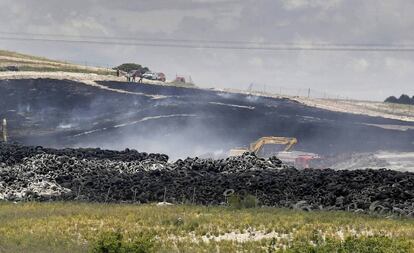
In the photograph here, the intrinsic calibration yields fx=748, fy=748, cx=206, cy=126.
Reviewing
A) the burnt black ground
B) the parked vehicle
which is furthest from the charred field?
the parked vehicle

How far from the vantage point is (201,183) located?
1628 inches

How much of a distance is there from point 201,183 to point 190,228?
12.2 metres

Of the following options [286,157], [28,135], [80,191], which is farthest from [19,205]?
[28,135]

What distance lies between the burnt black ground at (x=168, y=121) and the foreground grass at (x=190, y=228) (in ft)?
163

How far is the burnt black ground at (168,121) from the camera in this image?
8475 cm

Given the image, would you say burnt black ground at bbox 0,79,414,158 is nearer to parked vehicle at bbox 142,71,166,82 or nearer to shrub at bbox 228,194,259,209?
parked vehicle at bbox 142,71,166,82

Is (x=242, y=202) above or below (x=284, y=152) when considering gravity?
above

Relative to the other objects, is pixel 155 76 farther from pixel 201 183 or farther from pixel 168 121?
pixel 201 183

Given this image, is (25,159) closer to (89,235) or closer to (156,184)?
Answer: (156,184)

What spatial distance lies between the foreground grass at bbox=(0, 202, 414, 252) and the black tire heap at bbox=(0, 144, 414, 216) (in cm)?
392

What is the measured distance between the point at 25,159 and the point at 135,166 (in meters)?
7.58

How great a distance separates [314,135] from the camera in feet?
290

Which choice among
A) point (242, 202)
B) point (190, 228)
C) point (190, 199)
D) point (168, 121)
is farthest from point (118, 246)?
point (168, 121)

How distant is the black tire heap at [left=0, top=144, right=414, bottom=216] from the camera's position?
36.3 metres
